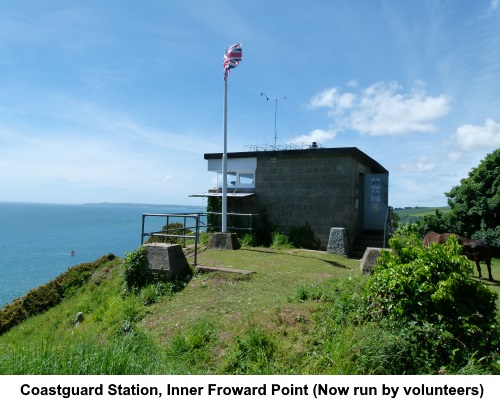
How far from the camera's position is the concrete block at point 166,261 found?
26.3ft

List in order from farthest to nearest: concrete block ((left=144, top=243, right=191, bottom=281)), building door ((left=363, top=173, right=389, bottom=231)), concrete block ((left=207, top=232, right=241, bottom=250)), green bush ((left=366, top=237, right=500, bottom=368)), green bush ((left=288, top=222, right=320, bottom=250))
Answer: building door ((left=363, top=173, right=389, bottom=231)) < green bush ((left=288, top=222, right=320, bottom=250)) < concrete block ((left=207, top=232, right=241, bottom=250)) < concrete block ((left=144, top=243, right=191, bottom=281)) < green bush ((left=366, top=237, right=500, bottom=368))

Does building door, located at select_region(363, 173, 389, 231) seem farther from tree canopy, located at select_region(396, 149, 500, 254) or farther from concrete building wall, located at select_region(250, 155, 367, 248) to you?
tree canopy, located at select_region(396, 149, 500, 254)

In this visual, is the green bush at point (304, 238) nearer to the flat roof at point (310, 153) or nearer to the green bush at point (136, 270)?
the flat roof at point (310, 153)

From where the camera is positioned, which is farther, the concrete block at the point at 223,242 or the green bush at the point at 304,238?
the green bush at the point at 304,238

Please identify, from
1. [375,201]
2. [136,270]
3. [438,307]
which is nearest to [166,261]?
[136,270]

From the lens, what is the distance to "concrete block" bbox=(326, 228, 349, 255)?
12.7 meters

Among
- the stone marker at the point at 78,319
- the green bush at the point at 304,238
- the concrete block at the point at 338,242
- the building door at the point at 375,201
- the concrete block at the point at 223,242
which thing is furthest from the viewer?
the building door at the point at 375,201

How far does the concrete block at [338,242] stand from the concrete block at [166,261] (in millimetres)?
6142

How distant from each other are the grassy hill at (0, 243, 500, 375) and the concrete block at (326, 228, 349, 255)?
163 inches

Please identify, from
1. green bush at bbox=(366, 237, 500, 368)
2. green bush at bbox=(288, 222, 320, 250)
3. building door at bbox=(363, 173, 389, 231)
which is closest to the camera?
green bush at bbox=(366, 237, 500, 368)

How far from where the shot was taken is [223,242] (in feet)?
42.3

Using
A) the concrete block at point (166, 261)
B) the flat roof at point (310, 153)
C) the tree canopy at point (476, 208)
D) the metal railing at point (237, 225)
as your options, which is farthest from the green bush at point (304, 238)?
the concrete block at point (166, 261)

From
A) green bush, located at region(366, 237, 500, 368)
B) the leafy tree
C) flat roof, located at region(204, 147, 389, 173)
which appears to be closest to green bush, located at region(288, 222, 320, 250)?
flat roof, located at region(204, 147, 389, 173)

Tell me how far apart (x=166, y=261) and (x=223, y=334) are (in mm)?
3420
